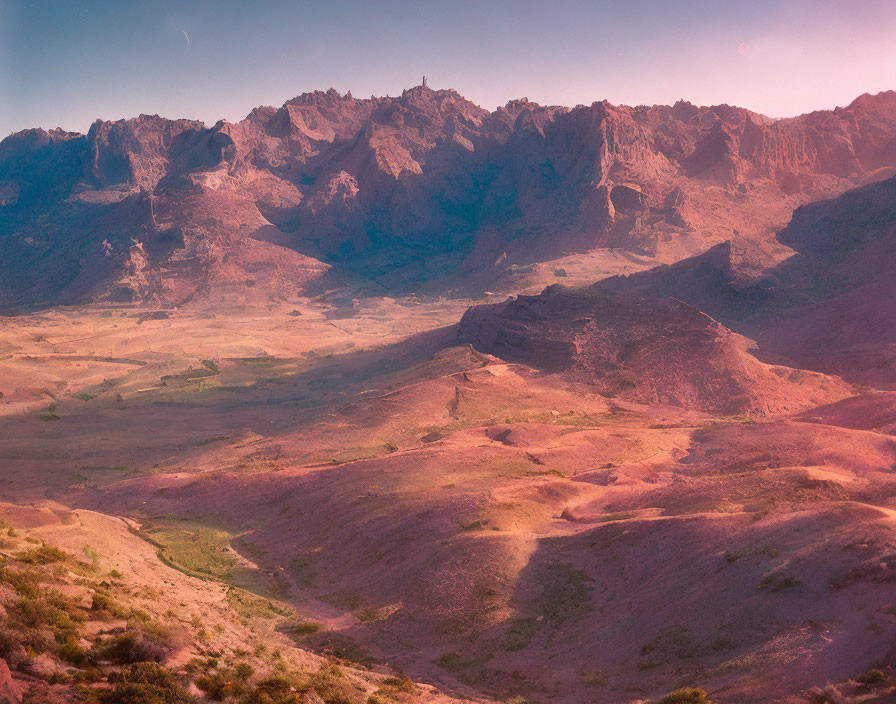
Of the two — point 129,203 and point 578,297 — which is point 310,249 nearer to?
point 129,203

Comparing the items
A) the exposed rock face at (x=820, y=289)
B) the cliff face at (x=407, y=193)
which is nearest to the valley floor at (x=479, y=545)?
the exposed rock face at (x=820, y=289)

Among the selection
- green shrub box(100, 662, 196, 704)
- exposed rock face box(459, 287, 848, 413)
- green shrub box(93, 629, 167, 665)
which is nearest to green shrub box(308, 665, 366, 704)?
green shrub box(100, 662, 196, 704)

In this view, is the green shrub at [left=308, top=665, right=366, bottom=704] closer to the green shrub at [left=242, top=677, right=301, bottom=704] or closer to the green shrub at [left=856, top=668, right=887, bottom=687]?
the green shrub at [left=242, top=677, right=301, bottom=704]

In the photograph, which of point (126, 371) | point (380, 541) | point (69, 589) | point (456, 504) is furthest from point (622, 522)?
point (126, 371)

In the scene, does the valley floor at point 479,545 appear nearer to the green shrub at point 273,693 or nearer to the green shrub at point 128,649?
the green shrub at point 128,649

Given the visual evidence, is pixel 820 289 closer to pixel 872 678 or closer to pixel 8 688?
pixel 872 678

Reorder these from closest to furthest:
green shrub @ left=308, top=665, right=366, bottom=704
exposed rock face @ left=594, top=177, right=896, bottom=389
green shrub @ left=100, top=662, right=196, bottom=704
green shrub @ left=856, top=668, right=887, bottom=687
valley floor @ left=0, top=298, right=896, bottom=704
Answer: green shrub @ left=100, top=662, right=196, bottom=704 → green shrub @ left=856, top=668, right=887, bottom=687 → green shrub @ left=308, top=665, right=366, bottom=704 → valley floor @ left=0, top=298, right=896, bottom=704 → exposed rock face @ left=594, top=177, right=896, bottom=389
